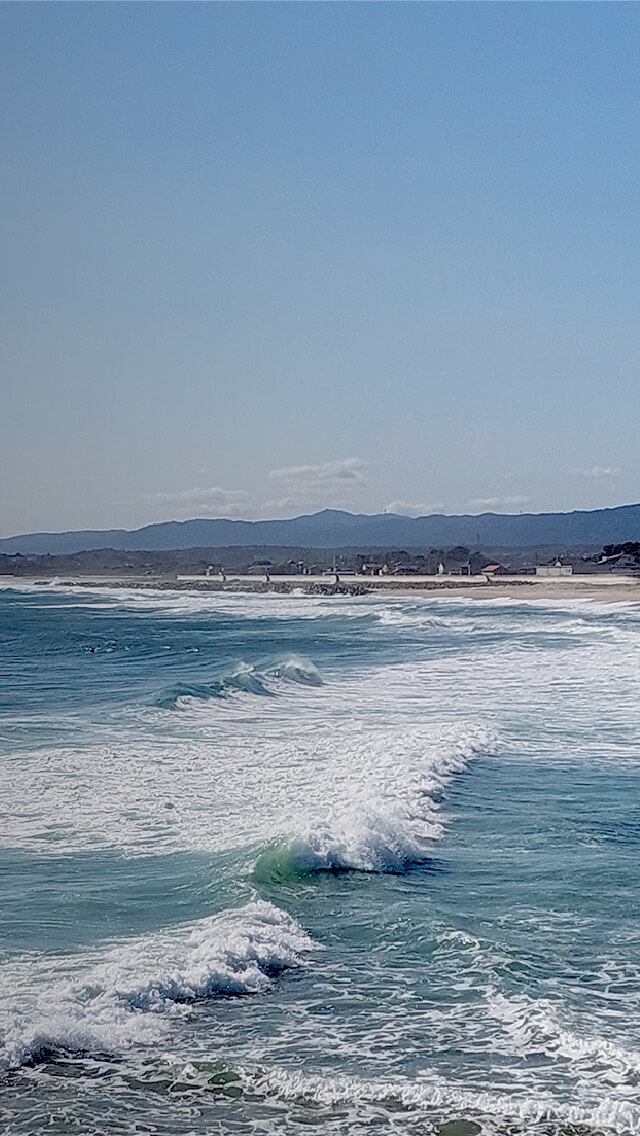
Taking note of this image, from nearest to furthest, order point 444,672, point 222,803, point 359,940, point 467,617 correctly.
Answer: point 359,940
point 222,803
point 444,672
point 467,617

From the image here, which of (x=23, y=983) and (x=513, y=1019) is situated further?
(x=23, y=983)

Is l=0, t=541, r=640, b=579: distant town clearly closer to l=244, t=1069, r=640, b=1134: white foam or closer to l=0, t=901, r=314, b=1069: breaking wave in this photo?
l=0, t=901, r=314, b=1069: breaking wave

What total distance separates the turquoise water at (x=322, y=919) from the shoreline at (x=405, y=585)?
143 ft

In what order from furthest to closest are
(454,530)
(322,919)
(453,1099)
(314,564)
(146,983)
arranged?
(454,530) → (314,564) → (322,919) → (146,983) → (453,1099)

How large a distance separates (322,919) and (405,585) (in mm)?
73476

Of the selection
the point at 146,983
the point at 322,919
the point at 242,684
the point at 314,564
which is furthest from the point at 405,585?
the point at 146,983

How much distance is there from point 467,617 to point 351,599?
20.9 metres

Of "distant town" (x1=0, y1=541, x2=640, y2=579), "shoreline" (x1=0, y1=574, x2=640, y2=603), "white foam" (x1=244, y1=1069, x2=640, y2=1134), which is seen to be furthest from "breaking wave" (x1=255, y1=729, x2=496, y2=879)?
"distant town" (x1=0, y1=541, x2=640, y2=579)

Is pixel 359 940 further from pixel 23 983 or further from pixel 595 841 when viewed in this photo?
pixel 595 841

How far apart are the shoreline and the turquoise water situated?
43.6m

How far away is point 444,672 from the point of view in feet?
80.9

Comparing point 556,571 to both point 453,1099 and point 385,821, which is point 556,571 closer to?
point 385,821

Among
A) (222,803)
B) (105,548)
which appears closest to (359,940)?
(222,803)

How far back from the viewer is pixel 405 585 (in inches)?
3199
